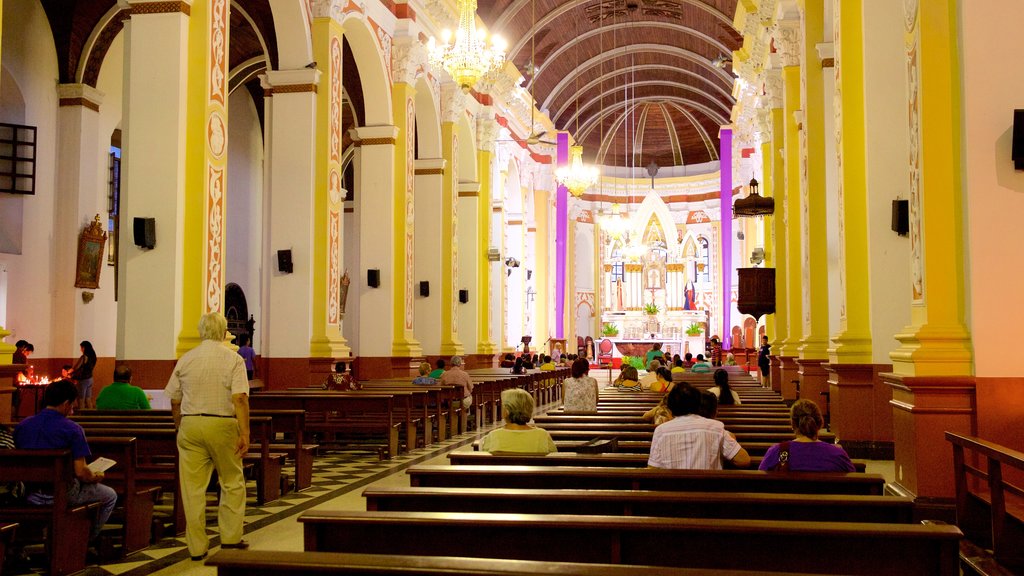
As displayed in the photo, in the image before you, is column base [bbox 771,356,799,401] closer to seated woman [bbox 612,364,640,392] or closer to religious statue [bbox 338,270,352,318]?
seated woman [bbox 612,364,640,392]

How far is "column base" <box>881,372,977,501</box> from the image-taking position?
4.76 metres

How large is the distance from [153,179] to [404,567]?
7185 mm

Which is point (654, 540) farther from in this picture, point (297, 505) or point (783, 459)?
point (297, 505)

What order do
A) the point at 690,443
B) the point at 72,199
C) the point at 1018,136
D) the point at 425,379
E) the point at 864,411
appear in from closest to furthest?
the point at 690,443 < the point at 1018,136 < the point at 864,411 < the point at 425,379 < the point at 72,199

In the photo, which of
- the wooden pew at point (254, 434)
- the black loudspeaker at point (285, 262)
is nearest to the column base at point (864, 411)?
the wooden pew at point (254, 434)

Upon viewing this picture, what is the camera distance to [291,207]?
1165 cm

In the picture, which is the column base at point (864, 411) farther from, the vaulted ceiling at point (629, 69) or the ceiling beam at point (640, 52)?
the ceiling beam at point (640, 52)

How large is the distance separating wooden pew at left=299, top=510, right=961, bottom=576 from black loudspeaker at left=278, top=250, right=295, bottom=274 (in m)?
8.92

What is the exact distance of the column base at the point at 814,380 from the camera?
9820mm

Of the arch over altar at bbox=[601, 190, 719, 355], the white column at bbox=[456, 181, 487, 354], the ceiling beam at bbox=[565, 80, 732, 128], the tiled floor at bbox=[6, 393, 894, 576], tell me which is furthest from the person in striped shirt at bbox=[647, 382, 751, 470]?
the arch over altar at bbox=[601, 190, 719, 355]

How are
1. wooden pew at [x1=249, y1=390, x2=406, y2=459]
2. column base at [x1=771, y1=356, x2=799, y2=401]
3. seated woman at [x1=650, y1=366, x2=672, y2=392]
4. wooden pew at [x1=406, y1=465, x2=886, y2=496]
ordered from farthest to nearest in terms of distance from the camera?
column base at [x1=771, y1=356, x2=799, y2=401]
seated woman at [x1=650, y1=366, x2=672, y2=392]
wooden pew at [x1=249, y1=390, x2=406, y2=459]
wooden pew at [x1=406, y1=465, x2=886, y2=496]

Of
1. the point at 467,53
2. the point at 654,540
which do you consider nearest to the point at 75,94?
the point at 467,53

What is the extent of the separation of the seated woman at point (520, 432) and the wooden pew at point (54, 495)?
217 centimetres

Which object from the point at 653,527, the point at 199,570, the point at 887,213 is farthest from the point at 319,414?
the point at 653,527
